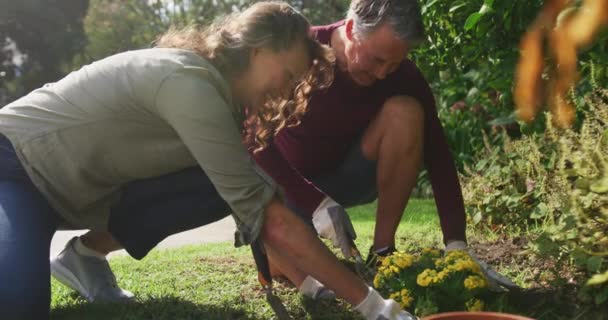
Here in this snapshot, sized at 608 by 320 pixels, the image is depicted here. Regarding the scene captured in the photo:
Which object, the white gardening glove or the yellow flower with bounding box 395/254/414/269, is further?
the yellow flower with bounding box 395/254/414/269

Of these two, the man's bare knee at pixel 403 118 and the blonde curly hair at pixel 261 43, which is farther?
the man's bare knee at pixel 403 118

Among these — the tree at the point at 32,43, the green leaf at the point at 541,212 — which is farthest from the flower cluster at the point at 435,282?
the tree at the point at 32,43

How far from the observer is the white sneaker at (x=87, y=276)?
8.89 ft

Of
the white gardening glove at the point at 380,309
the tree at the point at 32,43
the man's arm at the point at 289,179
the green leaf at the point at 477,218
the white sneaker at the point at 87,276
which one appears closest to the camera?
the white gardening glove at the point at 380,309

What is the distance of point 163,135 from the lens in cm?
232

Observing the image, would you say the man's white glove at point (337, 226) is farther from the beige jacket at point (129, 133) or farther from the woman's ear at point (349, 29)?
the woman's ear at point (349, 29)

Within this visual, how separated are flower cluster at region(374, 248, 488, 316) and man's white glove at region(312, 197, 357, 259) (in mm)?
237

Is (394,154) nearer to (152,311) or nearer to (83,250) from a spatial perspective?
(152,311)

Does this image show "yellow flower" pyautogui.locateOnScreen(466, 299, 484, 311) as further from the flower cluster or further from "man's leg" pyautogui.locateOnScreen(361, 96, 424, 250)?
"man's leg" pyautogui.locateOnScreen(361, 96, 424, 250)

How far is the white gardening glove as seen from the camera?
6.35 feet

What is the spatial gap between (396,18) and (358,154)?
0.68 metres

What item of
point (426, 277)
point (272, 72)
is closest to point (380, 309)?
point (426, 277)

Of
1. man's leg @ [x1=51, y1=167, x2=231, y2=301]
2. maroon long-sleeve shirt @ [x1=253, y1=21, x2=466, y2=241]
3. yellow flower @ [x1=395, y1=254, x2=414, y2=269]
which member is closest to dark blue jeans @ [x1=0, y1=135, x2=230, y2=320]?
man's leg @ [x1=51, y1=167, x2=231, y2=301]

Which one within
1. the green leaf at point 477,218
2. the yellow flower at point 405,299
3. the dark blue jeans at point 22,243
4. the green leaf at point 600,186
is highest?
the green leaf at point 600,186
